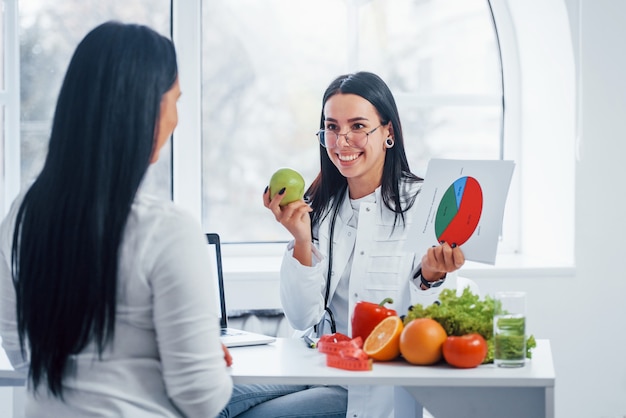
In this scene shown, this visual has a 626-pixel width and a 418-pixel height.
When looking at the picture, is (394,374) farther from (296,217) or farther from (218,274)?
(218,274)

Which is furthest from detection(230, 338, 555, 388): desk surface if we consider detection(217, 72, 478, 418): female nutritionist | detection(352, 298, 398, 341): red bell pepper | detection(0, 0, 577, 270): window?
detection(0, 0, 577, 270): window

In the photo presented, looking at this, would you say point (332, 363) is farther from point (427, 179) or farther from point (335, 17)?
point (335, 17)

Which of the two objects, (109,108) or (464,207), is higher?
(109,108)

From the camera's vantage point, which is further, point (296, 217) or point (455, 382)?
point (296, 217)

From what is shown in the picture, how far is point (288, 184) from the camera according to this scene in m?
2.24

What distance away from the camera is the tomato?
1.81m

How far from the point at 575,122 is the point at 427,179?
1.57 meters

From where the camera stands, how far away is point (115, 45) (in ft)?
4.98

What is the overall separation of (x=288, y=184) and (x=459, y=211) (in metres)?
0.46

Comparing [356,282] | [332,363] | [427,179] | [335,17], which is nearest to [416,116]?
[335,17]

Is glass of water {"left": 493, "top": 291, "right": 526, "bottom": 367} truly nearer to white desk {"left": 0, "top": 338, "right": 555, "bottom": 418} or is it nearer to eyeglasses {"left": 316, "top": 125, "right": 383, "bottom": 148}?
white desk {"left": 0, "top": 338, "right": 555, "bottom": 418}

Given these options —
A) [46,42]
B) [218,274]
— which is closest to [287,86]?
[46,42]

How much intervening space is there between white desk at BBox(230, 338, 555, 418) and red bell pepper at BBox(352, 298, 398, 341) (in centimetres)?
12

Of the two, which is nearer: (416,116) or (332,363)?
(332,363)
